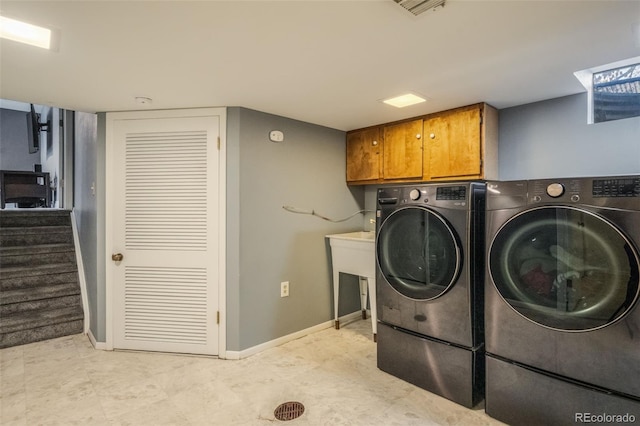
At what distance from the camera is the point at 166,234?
2.70 metres

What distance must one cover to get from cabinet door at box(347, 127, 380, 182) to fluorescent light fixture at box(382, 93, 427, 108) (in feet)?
2.03

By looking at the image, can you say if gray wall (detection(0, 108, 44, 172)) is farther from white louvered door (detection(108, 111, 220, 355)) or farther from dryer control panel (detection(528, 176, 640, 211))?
dryer control panel (detection(528, 176, 640, 211))

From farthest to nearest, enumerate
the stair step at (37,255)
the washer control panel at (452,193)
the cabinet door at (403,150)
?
1. the stair step at (37,255)
2. the cabinet door at (403,150)
3. the washer control panel at (452,193)

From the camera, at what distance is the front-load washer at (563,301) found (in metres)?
1.48

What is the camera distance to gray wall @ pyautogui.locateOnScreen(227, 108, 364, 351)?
264cm

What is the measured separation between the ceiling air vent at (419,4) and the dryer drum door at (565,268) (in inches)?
45.4

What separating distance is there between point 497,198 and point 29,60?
8.86 feet

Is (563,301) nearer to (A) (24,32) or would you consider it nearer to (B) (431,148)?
(B) (431,148)

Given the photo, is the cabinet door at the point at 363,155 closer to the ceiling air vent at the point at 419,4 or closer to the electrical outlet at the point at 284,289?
the electrical outlet at the point at 284,289

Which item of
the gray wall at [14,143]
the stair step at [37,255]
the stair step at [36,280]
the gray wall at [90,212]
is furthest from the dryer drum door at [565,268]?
the gray wall at [14,143]

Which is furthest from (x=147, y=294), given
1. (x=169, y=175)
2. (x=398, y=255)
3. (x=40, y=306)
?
(x=398, y=255)

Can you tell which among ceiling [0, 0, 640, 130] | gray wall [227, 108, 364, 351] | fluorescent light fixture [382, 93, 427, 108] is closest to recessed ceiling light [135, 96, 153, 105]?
ceiling [0, 0, 640, 130]

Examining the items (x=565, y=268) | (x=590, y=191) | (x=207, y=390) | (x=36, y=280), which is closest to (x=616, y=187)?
(x=590, y=191)

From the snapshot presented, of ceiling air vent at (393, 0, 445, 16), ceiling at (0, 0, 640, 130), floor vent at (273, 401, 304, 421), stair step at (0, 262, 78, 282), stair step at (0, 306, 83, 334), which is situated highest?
ceiling at (0, 0, 640, 130)
